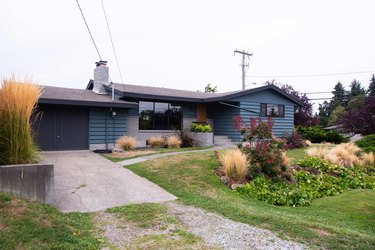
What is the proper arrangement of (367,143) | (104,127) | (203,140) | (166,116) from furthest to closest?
(166,116)
(203,140)
(367,143)
(104,127)

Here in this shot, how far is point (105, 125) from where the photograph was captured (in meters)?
15.3

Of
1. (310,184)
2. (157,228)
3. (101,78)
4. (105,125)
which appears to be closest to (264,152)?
(310,184)

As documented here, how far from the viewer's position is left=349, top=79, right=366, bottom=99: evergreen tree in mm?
64000

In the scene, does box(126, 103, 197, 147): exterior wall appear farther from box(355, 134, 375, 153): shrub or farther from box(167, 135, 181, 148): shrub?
box(355, 134, 375, 153): shrub

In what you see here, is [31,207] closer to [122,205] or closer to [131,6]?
[122,205]

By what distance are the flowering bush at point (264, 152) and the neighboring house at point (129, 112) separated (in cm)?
731

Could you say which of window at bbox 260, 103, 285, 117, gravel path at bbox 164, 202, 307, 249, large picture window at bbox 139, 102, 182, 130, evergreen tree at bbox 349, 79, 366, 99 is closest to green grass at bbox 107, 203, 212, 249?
gravel path at bbox 164, 202, 307, 249

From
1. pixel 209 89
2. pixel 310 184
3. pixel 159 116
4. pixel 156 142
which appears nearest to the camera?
pixel 310 184

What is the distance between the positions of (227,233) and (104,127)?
11.7 m

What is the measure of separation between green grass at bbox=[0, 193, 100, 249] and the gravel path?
5.07 feet

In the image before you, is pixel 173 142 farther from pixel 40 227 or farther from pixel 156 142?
pixel 40 227

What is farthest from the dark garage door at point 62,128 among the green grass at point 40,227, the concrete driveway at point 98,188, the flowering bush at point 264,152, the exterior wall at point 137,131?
the green grass at point 40,227

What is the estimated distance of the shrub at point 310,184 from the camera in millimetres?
7840

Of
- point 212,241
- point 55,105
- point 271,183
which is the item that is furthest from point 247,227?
point 55,105
